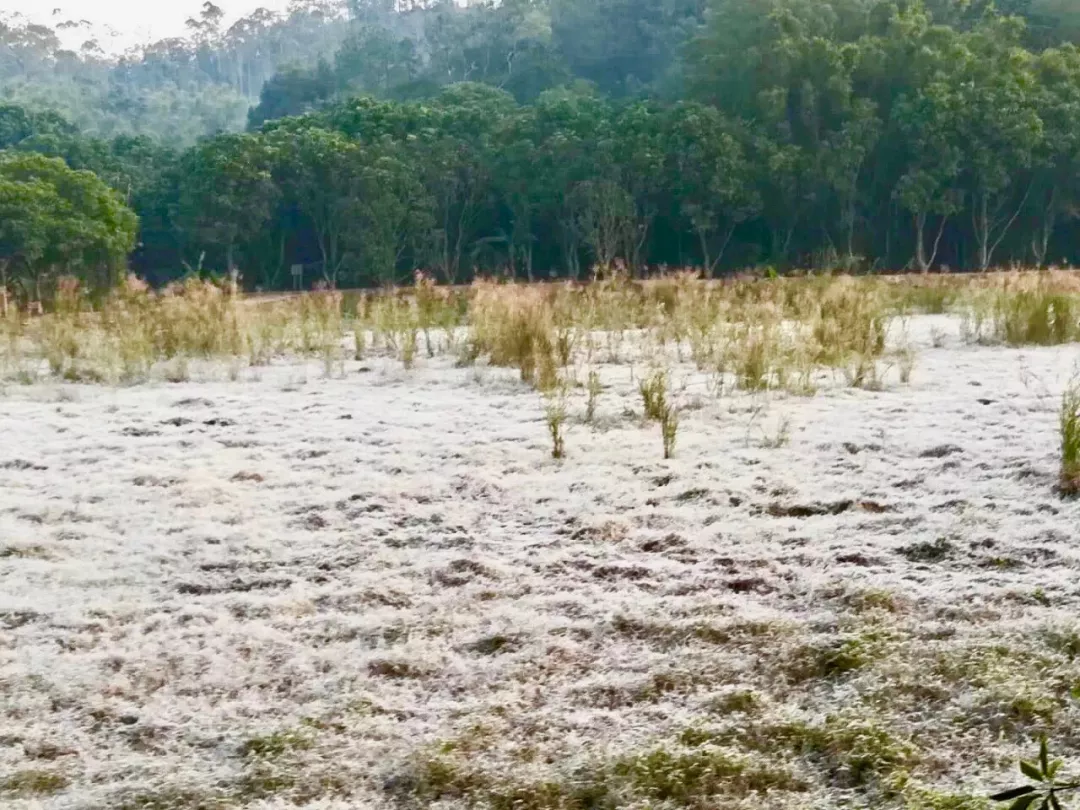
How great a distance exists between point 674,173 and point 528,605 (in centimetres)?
2191

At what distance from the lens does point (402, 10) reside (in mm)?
80125

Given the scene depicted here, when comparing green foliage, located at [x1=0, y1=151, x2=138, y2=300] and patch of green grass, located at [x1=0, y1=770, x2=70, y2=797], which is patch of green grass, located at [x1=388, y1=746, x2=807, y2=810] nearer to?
patch of green grass, located at [x1=0, y1=770, x2=70, y2=797]

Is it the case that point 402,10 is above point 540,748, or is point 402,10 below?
above

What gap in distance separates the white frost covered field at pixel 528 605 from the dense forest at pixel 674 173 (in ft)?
52.5

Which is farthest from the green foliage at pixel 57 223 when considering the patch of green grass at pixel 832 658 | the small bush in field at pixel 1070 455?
the patch of green grass at pixel 832 658

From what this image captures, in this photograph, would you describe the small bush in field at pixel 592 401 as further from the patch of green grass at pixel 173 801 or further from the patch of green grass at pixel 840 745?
the patch of green grass at pixel 173 801

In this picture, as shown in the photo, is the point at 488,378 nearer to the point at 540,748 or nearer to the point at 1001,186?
the point at 540,748

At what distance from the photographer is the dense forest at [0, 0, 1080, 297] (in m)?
21.5

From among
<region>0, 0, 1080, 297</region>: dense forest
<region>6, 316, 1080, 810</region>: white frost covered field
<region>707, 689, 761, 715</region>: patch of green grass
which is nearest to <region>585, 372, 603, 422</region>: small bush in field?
<region>6, 316, 1080, 810</region>: white frost covered field

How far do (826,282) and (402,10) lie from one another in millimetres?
79972

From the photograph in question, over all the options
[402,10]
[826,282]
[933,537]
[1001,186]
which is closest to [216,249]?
[1001,186]

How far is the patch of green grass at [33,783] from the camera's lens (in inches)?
64.9

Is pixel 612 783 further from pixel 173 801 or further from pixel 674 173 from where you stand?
pixel 674 173

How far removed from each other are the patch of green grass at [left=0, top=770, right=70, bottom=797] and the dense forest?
58.4 feet
